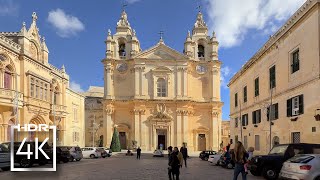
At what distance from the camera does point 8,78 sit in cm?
3291

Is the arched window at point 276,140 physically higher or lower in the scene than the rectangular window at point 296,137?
lower

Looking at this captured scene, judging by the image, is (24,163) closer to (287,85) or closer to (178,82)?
(287,85)

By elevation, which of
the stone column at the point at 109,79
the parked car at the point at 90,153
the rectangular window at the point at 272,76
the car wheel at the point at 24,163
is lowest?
the parked car at the point at 90,153

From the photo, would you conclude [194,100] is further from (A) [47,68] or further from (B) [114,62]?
(A) [47,68]

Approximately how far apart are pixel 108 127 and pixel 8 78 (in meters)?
24.7

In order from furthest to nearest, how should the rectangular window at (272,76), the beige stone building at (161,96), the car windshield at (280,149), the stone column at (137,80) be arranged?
the stone column at (137,80), the beige stone building at (161,96), the rectangular window at (272,76), the car windshield at (280,149)

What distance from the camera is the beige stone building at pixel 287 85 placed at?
2045cm

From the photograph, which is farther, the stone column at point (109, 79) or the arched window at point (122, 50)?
the arched window at point (122, 50)

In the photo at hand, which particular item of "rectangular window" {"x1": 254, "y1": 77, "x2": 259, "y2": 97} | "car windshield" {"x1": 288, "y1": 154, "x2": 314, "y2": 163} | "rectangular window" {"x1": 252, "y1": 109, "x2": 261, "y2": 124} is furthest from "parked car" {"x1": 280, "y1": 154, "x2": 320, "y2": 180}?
"rectangular window" {"x1": 254, "y1": 77, "x2": 259, "y2": 97}

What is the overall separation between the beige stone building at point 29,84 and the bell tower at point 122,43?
38.1 feet

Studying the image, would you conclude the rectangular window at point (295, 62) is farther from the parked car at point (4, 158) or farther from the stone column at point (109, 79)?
the stone column at point (109, 79)

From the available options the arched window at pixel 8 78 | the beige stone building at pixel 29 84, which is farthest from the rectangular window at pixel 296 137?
the arched window at pixel 8 78

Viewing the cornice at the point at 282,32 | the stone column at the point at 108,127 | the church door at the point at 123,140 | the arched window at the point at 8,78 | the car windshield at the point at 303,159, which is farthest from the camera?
the church door at the point at 123,140

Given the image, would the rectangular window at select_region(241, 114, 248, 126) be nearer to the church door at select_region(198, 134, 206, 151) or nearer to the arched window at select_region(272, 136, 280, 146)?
the arched window at select_region(272, 136, 280, 146)
